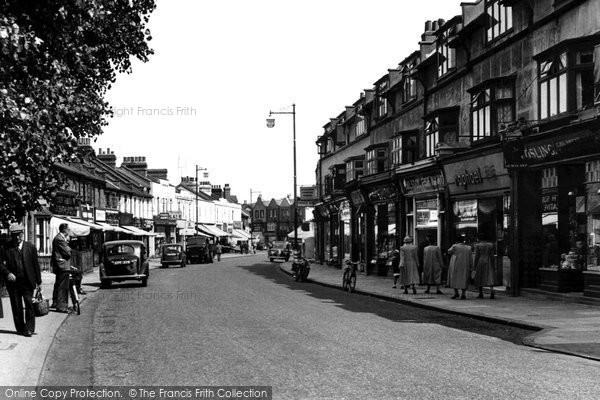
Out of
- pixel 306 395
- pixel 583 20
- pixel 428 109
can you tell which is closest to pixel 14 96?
pixel 306 395

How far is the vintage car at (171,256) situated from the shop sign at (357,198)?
17.0 metres

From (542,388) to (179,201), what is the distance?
251ft

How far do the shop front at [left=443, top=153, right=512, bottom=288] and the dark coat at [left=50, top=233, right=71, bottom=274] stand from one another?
1065 centimetres

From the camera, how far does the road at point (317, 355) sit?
7867 millimetres

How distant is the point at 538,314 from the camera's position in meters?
15.5

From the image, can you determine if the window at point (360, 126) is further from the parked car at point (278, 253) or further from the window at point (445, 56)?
the parked car at point (278, 253)

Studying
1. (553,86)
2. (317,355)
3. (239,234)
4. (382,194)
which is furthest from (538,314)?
(239,234)

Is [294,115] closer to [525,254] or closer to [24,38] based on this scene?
[525,254]

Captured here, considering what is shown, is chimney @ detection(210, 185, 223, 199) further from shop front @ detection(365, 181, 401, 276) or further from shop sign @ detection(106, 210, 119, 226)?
shop front @ detection(365, 181, 401, 276)

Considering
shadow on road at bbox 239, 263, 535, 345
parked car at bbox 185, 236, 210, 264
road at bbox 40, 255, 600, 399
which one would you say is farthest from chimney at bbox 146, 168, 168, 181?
road at bbox 40, 255, 600, 399

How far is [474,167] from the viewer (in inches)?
910

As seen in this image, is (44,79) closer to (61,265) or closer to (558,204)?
(61,265)

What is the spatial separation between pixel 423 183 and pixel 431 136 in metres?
1.88

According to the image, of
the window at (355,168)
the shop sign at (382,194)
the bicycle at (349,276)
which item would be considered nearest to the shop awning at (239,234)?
the window at (355,168)
